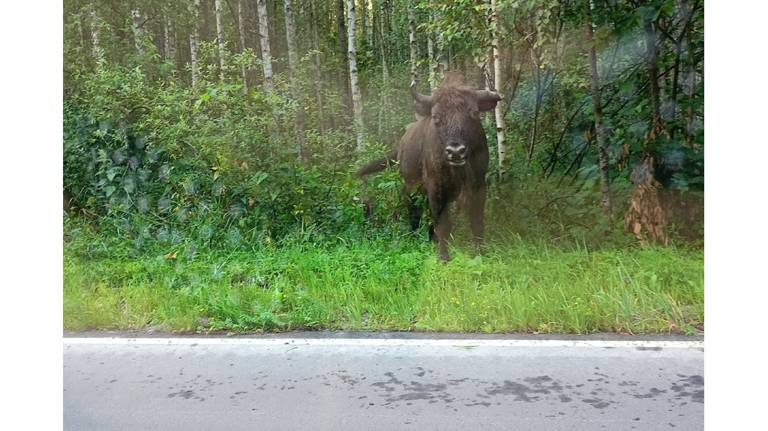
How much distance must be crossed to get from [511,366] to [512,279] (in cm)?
186

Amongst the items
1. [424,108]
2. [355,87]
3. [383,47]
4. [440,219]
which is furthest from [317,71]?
[440,219]

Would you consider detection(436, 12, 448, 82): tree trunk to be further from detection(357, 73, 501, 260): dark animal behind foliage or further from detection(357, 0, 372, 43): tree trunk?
detection(357, 0, 372, 43): tree trunk

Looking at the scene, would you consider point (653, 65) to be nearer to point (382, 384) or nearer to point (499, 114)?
point (499, 114)

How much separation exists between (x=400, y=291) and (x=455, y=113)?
78.8 inches

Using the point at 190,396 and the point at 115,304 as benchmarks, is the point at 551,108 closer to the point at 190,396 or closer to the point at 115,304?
the point at 115,304

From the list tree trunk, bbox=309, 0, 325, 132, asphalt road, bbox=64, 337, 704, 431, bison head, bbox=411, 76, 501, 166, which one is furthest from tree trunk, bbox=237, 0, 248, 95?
asphalt road, bbox=64, 337, 704, 431

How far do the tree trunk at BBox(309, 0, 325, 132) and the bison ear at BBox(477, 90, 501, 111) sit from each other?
3.42 m

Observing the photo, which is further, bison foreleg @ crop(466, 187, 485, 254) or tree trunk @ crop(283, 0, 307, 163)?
tree trunk @ crop(283, 0, 307, 163)

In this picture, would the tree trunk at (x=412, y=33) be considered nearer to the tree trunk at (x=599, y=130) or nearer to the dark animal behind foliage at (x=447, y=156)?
the dark animal behind foliage at (x=447, y=156)

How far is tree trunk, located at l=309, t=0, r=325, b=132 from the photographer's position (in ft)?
32.4

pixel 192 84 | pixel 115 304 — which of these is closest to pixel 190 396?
pixel 115 304

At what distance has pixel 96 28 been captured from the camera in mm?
10352

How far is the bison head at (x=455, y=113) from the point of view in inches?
259

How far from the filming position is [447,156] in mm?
6652
